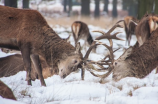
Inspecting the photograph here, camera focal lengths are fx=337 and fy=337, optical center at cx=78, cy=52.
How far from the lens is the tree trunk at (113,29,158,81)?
716 cm

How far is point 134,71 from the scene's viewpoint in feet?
23.5

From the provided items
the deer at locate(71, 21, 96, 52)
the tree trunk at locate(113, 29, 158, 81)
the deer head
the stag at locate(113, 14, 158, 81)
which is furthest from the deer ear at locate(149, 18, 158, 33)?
the deer at locate(71, 21, 96, 52)

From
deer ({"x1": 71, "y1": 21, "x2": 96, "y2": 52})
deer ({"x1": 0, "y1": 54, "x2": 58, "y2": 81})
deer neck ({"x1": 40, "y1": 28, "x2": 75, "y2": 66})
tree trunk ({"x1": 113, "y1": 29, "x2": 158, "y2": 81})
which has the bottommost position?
deer ({"x1": 71, "y1": 21, "x2": 96, "y2": 52})

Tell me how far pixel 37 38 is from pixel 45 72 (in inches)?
56.2

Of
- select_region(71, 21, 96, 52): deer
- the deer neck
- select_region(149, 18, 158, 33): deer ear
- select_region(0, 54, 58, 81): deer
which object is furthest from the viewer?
select_region(71, 21, 96, 52): deer

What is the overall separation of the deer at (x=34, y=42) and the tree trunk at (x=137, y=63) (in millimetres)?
945

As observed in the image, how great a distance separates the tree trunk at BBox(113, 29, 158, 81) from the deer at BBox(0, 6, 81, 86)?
→ 0.95m

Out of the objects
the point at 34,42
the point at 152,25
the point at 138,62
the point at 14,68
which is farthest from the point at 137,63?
the point at 14,68

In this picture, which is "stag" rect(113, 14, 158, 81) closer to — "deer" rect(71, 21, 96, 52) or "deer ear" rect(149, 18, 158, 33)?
"deer ear" rect(149, 18, 158, 33)

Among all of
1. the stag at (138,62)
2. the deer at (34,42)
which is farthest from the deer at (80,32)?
the deer at (34,42)

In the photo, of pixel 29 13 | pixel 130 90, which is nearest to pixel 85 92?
pixel 130 90

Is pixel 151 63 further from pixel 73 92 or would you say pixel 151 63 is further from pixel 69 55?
pixel 73 92

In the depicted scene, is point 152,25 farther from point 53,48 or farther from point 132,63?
point 53,48

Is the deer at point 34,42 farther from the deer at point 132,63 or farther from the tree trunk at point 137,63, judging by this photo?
the tree trunk at point 137,63
